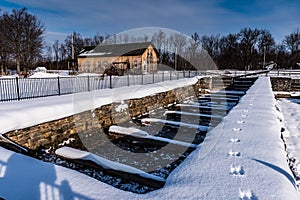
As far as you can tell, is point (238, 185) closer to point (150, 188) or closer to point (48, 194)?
point (150, 188)

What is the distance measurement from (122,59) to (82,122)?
83.5ft

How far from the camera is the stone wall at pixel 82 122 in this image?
4.11 m

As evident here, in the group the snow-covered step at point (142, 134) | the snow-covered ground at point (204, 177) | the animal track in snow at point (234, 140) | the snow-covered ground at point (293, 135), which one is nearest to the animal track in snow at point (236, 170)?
the snow-covered ground at point (204, 177)

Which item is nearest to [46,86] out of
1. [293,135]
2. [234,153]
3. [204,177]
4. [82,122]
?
[82,122]

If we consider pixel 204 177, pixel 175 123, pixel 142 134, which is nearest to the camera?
pixel 204 177

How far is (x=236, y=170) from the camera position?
2357mm

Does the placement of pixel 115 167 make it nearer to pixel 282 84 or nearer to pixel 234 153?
pixel 234 153

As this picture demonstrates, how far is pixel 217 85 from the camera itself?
16141mm

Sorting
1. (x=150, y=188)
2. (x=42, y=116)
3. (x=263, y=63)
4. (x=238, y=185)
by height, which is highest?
(x=263, y=63)

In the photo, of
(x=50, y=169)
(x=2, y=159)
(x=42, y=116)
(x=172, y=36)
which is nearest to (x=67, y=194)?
(x=50, y=169)

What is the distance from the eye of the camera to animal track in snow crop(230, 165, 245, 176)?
89.9 inches

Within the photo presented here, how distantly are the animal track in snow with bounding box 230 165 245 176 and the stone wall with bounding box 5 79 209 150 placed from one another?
3706 millimetres

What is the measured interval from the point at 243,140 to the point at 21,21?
3562 cm

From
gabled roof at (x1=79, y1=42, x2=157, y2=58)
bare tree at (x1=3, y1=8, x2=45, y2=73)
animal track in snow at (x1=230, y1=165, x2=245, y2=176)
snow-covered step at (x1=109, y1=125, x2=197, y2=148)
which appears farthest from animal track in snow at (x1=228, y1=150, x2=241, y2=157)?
bare tree at (x1=3, y1=8, x2=45, y2=73)
